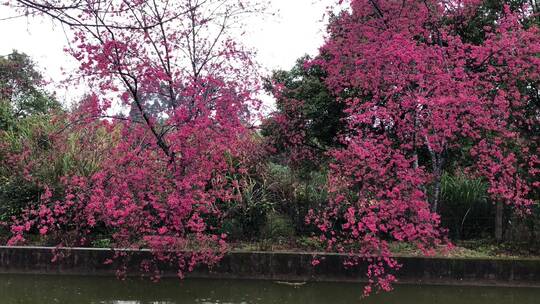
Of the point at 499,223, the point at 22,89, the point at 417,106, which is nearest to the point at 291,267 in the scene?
the point at 417,106

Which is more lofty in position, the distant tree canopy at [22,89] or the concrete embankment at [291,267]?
the distant tree canopy at [22,89]

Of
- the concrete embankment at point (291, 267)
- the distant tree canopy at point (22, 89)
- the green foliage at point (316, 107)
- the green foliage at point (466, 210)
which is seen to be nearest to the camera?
the concrete embankment at point (291, 267)

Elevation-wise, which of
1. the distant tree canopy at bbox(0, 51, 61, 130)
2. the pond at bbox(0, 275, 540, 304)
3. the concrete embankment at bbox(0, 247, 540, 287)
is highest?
the distant tree canopy at bbox(0, 51, 61, 130)

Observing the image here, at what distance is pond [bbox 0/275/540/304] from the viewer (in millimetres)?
6168

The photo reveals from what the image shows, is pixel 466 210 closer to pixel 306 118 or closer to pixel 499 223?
pixel 499 223

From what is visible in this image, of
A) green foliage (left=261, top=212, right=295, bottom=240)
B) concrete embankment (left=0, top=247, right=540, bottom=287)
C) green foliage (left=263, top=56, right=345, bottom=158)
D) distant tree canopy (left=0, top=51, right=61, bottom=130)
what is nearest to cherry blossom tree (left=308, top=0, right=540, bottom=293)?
concrete embankment (left=0, top=247, right=540, bottom=287)

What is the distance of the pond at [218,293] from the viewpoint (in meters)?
6.17

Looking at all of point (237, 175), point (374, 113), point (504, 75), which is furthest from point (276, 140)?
point (504, 75)

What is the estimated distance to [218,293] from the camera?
6512 mm

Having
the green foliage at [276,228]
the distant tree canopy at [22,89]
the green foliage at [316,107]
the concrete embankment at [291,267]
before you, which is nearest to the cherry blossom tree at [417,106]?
the concrete embankment at [291,267]

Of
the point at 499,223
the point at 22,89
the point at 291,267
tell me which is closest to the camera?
the point at 291,267

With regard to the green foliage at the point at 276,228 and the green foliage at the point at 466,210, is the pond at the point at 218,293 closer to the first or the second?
the green foliage at the point at 276,228

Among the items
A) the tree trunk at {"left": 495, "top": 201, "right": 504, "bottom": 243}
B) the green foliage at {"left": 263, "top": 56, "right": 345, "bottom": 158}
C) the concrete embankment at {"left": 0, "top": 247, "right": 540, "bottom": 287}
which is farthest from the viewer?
the green foliage at {"left": 263, "top": 56, "right": 345, "bottom": 158}

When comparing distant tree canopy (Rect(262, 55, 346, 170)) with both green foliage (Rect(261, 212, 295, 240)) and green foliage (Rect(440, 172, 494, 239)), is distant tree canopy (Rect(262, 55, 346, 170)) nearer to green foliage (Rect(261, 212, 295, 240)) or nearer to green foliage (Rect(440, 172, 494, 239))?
green foliage (Rect(261, 212, 295, 240))
